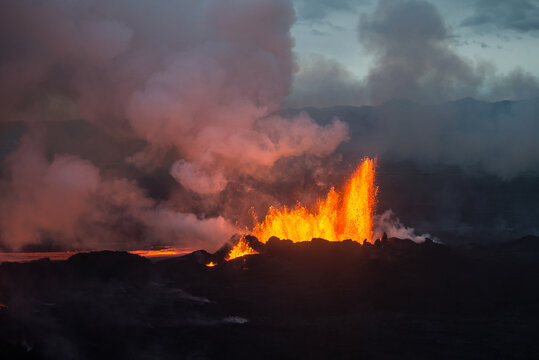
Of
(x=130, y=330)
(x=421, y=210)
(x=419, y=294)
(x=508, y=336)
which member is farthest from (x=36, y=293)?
(x=421, y=210)

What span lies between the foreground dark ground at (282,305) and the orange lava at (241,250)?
1699 mm

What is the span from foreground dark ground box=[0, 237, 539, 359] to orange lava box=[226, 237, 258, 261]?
1699 mm

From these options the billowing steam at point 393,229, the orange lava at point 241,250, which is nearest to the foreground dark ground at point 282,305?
the orange lava at point 241,250

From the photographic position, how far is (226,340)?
44.1 meters

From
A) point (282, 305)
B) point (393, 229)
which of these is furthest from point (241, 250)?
point (393, 229)

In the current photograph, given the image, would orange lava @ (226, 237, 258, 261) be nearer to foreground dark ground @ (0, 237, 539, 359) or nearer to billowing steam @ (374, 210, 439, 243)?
foreground dark ground @ (0, 237, 539, 359)

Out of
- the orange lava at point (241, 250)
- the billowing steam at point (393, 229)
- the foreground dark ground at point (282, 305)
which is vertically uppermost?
the billowing steam at point (393, 229)

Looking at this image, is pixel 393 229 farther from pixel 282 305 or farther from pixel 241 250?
pixel 282 305

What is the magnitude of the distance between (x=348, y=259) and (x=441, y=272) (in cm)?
1030

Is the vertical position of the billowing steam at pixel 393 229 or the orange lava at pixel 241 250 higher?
the billowing steam at pixel 393 229

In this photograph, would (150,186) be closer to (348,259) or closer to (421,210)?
(421,210)

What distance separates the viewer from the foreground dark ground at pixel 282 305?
1673 inches

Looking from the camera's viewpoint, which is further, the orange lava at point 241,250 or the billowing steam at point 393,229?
the billowing steam at point 393,229

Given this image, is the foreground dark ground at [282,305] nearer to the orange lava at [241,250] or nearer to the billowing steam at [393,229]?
the orange lava at [241,250]
